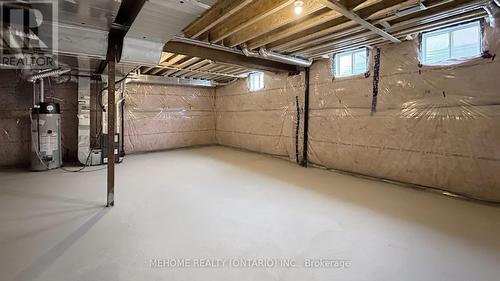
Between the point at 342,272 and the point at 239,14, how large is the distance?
273 cm

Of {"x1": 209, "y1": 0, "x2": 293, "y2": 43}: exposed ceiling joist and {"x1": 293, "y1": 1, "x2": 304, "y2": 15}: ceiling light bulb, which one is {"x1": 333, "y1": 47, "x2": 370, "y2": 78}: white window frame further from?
{"x1": 209, "y1": 0, "x2": 293, "y2": 43}: exposed ceiling joist

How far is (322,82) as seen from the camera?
176 inches

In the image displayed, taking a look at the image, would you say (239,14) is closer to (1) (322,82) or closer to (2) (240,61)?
(2) (240,61)

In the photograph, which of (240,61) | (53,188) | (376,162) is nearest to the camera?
(53,188)

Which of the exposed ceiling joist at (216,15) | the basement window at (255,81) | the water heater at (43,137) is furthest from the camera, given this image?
the basement window at (255,81)

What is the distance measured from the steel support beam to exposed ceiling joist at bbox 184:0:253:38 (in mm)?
268

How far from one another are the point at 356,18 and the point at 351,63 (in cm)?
171

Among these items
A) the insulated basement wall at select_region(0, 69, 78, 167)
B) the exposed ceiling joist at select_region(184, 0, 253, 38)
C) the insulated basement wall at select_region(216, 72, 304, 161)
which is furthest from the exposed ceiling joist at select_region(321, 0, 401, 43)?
the insulated basement wall at select_region(0, 69, 78, 167)

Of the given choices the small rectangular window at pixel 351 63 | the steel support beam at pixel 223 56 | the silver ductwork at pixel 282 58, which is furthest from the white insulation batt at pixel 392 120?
the steel support beam at pixel 223 56

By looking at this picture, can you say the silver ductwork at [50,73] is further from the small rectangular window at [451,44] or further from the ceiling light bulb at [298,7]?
the small rectangular window at [451,44]

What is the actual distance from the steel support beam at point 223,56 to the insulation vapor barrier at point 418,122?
0.84 meters

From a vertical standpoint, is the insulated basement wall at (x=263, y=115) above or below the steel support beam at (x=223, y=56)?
below

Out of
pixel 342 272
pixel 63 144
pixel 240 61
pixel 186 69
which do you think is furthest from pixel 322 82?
pixel 63 144

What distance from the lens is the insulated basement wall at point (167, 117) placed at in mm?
6105
